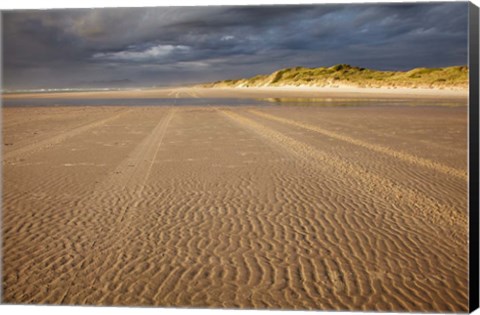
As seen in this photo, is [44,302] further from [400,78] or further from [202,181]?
[400,78]

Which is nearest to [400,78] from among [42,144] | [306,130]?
[306,130]

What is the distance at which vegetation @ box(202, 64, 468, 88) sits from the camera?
62.6 meters

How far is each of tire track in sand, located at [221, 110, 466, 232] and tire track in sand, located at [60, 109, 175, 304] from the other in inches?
180

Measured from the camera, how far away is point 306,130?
18109 millimetres

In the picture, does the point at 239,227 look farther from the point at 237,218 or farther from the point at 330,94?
the point at 330,94

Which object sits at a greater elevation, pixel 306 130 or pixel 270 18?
pixel 270 18

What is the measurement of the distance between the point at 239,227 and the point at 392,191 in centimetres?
378

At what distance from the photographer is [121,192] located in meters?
8.64

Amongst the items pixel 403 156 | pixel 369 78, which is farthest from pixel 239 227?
pixel 369 78

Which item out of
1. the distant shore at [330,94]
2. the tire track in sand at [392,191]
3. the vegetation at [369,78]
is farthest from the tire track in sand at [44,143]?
the vegetation at [369,78]

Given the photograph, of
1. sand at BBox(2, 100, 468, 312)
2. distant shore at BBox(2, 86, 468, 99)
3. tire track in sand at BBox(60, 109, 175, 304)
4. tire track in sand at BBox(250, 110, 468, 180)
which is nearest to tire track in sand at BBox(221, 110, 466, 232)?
sand at BBox(2, 100, 468, 312)

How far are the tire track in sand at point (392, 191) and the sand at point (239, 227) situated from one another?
0.15ft

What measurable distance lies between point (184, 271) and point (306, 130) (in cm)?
1359

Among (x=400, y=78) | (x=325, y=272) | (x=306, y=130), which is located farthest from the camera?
(x=400, y=78)
